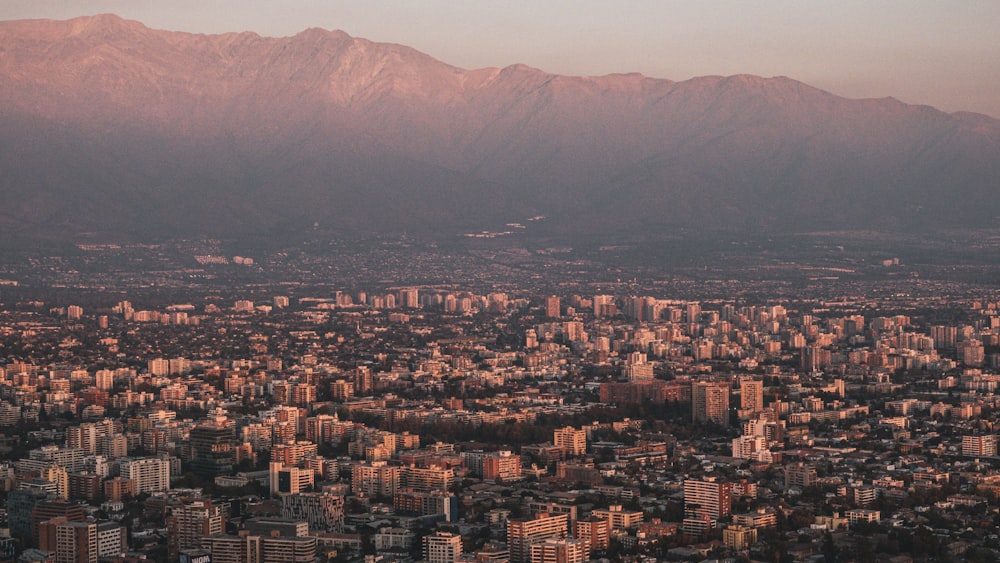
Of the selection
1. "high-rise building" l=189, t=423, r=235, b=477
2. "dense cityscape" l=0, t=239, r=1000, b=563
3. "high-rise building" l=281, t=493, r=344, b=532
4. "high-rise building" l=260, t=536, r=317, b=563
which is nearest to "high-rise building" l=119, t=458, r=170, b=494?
"dense cityscape" l=0, t=239, r=1000, b=563

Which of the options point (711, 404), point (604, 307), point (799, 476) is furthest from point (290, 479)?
point (604, 307)

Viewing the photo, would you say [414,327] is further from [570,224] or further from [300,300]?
[570,224]

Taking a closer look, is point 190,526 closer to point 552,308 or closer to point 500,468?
point 500,468

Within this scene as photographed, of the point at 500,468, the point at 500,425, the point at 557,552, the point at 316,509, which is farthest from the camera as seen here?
the point at 500,425

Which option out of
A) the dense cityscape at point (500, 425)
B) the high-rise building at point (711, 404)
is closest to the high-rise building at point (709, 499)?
the dense cityscape at point (500, 425)

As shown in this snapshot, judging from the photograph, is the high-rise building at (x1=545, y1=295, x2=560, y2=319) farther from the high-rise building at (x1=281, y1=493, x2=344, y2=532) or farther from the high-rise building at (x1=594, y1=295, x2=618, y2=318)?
the high-rise building at (x1=281, y1=493, x2=344, y2=532)

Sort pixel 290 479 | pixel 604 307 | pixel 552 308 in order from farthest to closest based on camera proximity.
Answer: pixel 604 307, pixel 552 308, pixel 290 479

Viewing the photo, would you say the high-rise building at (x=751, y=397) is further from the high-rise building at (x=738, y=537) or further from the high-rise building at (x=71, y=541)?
the high-rise building at (x=71, y=541)
